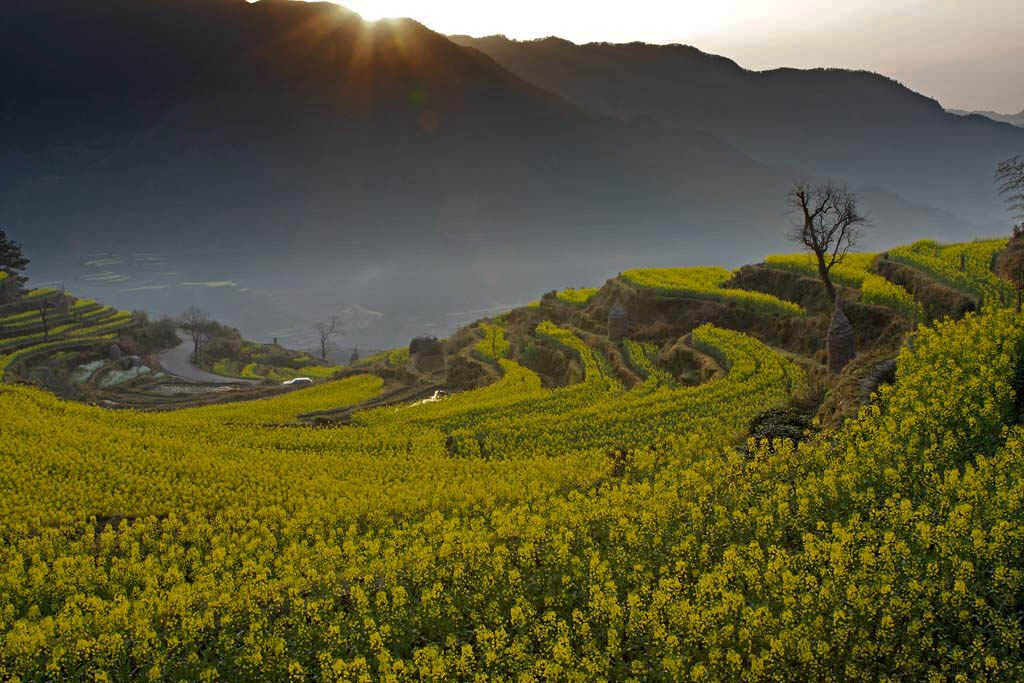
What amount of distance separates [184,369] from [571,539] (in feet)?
341

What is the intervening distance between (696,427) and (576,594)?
55.1 feet

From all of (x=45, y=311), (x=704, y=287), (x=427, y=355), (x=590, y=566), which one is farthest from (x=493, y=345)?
(x=45, y=311)

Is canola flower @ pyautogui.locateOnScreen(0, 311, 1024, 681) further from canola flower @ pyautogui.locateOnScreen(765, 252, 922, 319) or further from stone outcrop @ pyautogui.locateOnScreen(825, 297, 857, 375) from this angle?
Result: canola flower @ pyautogui.locateOnScreen(765, 252, 922, 319)

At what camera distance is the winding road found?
94.5 metres

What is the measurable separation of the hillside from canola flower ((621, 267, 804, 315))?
13208mm

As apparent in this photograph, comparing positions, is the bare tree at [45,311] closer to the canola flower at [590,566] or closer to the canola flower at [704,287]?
the canola flower at [704,287]

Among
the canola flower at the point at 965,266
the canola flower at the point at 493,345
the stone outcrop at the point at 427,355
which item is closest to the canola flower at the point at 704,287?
the canola flower at the point at 965,266

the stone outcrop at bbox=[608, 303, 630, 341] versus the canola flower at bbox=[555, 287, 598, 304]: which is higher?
the canola flower at bbox=[555, 287, 598, 304]

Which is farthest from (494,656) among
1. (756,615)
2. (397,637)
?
(756,615)

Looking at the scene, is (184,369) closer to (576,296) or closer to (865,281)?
(576,296)

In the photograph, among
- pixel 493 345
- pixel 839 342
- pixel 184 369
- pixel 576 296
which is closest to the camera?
pixel 839 342

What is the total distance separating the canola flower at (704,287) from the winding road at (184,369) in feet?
204

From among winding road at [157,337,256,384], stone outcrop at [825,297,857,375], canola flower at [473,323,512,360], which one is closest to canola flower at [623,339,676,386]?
stone outcrop at [825,297,857,375]

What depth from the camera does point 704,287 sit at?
193 ft
